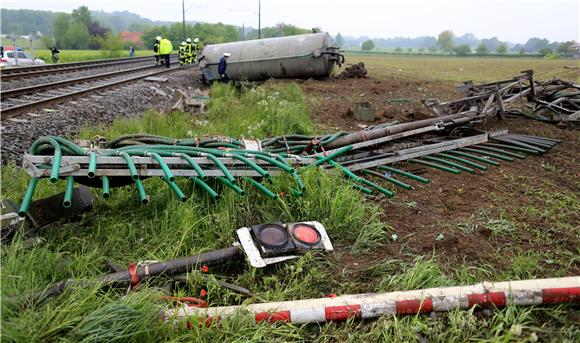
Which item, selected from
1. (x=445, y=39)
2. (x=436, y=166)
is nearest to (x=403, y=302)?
(x=436, y=166)

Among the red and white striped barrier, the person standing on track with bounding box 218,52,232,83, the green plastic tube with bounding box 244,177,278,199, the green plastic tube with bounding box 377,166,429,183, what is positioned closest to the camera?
the red and white striped barrier

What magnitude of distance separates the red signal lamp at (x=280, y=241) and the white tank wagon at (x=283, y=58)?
453 inches

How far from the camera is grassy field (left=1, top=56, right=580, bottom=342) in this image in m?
2.06

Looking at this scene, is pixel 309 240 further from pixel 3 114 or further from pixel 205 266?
pixel 3 114

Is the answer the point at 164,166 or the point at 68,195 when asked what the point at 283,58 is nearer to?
the point at 164,166

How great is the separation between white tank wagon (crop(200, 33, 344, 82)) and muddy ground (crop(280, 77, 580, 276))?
29.6ft

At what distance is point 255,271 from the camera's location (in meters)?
2.70

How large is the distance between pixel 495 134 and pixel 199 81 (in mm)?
12254

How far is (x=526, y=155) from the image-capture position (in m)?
5.55

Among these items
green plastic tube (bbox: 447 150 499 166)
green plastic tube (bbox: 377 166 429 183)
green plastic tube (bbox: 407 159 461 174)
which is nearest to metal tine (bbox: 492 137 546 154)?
green plastic tube (bbox: 447 150 499 166)

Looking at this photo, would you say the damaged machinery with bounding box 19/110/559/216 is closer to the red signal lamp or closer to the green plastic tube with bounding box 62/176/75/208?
the green plastic tube with bounding box 62/176/75/208

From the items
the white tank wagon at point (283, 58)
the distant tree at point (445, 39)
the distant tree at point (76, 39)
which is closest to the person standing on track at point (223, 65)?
the white tank wagon at point (283, 58)

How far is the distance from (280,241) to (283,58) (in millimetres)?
11882

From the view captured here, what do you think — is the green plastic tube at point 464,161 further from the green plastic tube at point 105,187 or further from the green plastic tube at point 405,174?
the green plastic tube at point 105,187
